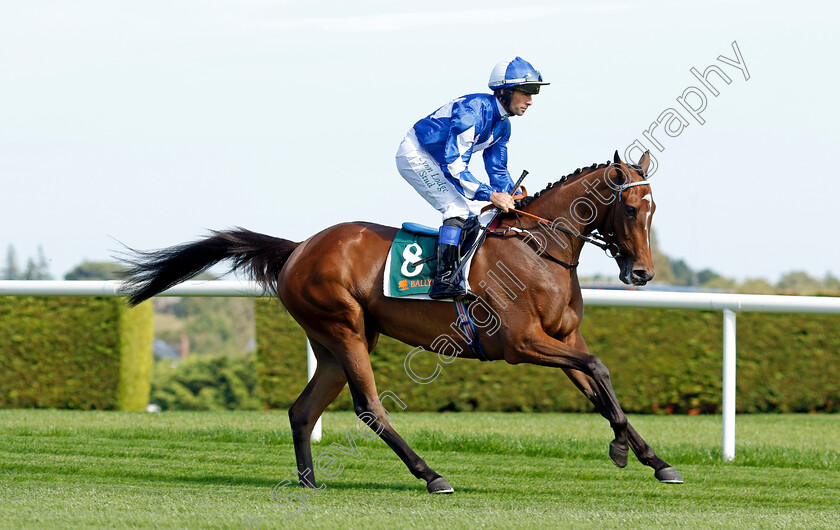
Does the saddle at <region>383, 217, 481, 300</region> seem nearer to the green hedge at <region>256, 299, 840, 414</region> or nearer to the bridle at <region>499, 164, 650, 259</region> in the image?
the bridle at <region>499, 164, 650, 259</region>

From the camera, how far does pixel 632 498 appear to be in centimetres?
475

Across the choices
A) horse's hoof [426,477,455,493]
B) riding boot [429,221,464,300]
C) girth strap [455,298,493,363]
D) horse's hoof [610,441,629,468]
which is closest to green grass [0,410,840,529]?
horse's hoof [426,477,455,493]

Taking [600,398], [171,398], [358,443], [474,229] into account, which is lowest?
[171,398]

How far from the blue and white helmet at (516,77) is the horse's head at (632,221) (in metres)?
0.63

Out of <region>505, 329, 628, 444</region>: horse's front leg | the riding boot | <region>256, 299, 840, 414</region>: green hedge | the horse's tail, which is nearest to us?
<region>505, 329, 628, 444</region>: horse's front leg

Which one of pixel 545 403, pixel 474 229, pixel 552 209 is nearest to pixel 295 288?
pixel 474 229

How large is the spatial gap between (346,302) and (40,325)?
17.3ft

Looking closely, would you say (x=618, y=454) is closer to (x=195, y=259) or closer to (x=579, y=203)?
(x=579, y=203)

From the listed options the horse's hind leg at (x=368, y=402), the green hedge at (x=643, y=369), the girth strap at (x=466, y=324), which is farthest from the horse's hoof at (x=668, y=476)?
the green hedge at (x=643, y=369)

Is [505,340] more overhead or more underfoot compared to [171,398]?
more overhead

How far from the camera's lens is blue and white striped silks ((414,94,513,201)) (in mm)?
4953

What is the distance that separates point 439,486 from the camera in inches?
190

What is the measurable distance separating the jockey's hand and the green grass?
142 centimetres

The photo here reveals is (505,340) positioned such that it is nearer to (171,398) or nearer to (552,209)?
(552,209)
